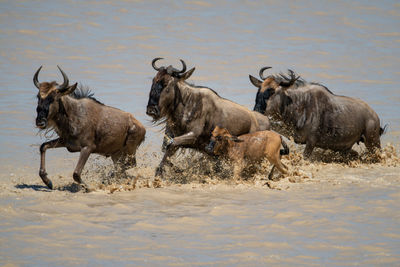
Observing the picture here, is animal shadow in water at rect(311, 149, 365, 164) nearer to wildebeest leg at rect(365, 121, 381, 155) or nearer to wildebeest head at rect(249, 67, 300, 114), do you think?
wildebeest leg at rect(365, 121, 381, 155)

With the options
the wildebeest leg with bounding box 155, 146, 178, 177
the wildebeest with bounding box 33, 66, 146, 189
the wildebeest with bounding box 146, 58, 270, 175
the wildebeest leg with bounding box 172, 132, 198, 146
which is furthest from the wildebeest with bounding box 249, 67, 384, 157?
the wildebeest with bounding box 33, 66, 146, 189

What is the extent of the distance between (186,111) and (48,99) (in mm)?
2399

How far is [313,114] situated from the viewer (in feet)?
48.0

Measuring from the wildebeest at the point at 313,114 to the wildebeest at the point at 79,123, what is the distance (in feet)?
9.89

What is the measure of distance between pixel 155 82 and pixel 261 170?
7.68 feet

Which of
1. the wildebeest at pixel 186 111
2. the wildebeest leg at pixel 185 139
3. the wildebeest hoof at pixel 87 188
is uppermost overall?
the wildebeest at pixel 186 111

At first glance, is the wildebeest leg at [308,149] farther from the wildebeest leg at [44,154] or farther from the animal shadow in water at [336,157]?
the wildebeest leg at [44,154]

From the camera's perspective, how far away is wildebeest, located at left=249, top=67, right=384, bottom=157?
47.1ft

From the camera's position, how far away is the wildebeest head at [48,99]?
11445 mm

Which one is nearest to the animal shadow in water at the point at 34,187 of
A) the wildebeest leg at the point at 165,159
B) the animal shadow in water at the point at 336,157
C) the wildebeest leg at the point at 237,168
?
the wildebeest leg at the point at 165,159

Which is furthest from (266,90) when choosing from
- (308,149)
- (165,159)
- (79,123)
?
(79,123)

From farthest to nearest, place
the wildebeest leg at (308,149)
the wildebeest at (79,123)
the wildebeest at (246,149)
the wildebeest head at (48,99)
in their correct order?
1. the wildebeest leg at (308,149)
2. the wildebeest at (246,149)
3. the wildebeest at (79,123)
4. the wildebeest head at (48,99)

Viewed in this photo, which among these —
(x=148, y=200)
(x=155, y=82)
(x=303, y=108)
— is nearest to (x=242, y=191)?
(x=148, y=200)

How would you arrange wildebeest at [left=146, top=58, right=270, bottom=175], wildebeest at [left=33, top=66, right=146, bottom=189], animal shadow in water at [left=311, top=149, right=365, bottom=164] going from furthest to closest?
animal shadow in water at [left=311, top=149, right=365, bottom=164] < wildebeest at [left=146, top=58, right=270, bottom=175] < wildebeest at [left=33, top=66, right=146, bottom=189]
